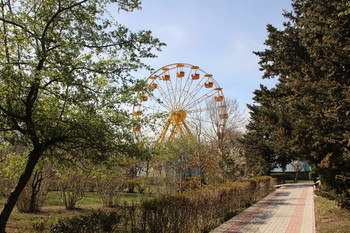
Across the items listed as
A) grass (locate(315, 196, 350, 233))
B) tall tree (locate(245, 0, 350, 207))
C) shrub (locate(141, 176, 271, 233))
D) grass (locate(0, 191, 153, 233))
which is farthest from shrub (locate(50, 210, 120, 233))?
tall tree (locate(245, 0, 350, 207))

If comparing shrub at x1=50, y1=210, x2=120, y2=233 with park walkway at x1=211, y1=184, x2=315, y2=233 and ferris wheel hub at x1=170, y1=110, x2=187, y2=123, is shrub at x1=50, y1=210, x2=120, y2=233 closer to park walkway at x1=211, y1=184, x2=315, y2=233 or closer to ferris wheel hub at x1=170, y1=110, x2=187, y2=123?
park walkway at x1=211, y1=184, x2=315, y2=233

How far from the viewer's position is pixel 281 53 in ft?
36.3

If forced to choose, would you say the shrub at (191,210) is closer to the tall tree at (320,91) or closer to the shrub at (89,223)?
the shrub at (89,223)

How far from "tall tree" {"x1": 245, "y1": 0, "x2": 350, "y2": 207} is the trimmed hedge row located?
11.1 ft

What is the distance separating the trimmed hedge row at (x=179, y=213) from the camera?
5297mm

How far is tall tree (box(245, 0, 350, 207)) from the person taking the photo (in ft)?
28.3

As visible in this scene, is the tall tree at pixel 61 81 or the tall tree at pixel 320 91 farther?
the tall tree at pixel 320 91

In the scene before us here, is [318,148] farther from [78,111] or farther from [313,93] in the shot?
[78,111]

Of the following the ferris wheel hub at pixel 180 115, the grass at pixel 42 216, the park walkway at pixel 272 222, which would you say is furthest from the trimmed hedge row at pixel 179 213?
the ferris wheel hub at pixel 180 115

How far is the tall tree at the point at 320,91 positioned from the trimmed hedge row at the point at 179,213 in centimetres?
337

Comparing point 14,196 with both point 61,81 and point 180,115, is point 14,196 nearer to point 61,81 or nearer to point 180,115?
point 61,81

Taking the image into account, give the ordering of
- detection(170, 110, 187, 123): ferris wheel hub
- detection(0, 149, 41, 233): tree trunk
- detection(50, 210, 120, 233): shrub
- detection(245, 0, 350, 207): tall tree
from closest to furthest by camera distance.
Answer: detection(50, 210, 120, 233): shrub → detection(0, 149, 41, 233): tree trunk → detection(245, 0, 350, 207): tall tree → detection(170, 110, 187, 123): ferris wheel hub

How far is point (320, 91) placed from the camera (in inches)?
335

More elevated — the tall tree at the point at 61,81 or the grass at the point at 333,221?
the tall tree at the point at 61,81
